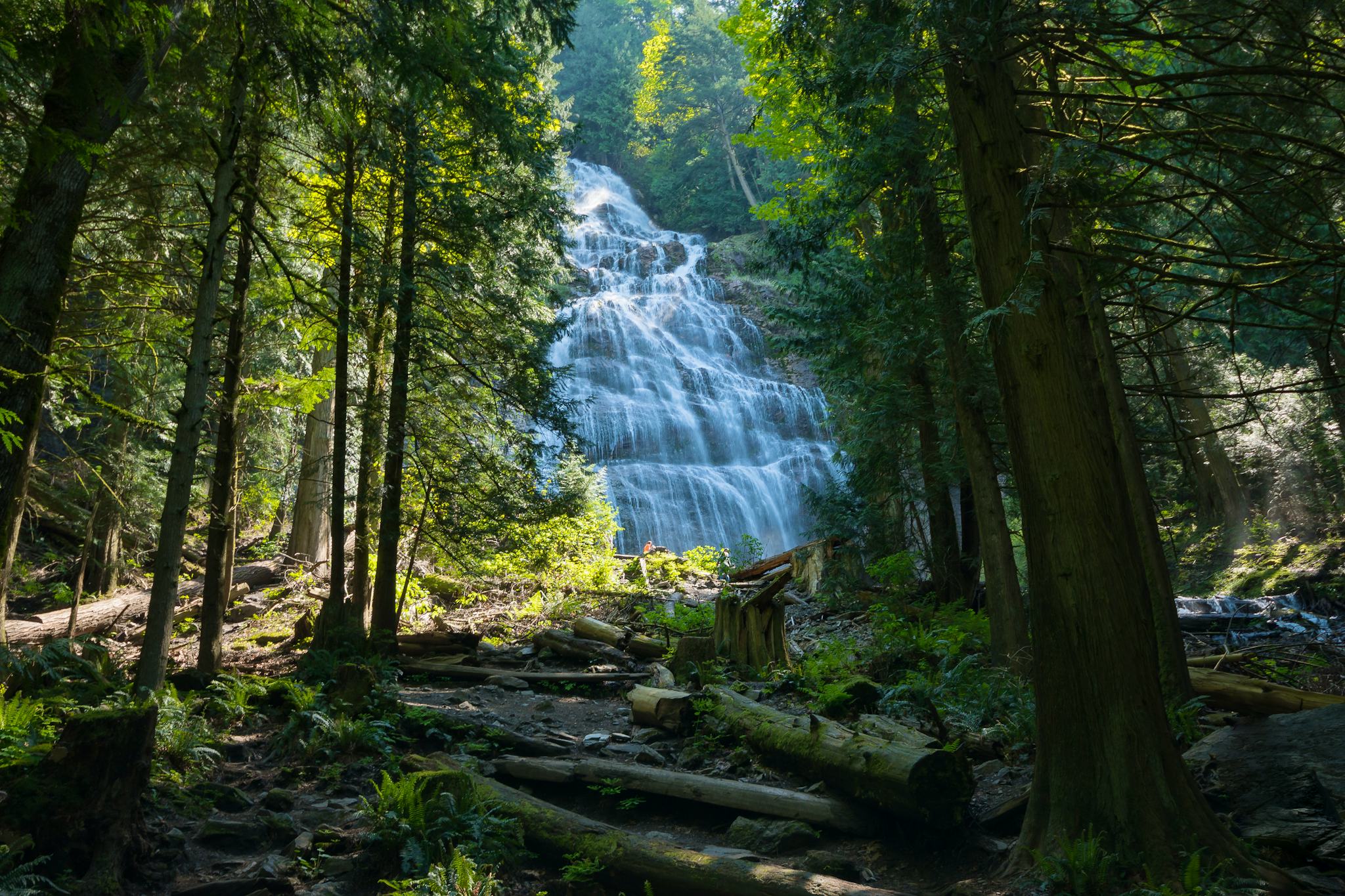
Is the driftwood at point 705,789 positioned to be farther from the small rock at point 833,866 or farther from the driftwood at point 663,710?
the driftwood at point 663,710

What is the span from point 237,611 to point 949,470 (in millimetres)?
11063

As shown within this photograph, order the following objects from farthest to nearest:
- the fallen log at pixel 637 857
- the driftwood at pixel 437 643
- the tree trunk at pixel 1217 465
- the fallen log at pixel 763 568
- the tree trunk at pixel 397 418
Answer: the tree trunk at pixel 1217 465 → the fallen log at pixel 763 568 → the driftwood at pixel 437 643 → the tree trunk at pixel 397 418 → the fallen log at pixel 637 857

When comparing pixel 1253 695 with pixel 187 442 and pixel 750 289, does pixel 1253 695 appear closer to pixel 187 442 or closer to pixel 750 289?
pixel 187 442

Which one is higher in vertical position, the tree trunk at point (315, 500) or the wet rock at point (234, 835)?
the tree trunk at point (315, 500)

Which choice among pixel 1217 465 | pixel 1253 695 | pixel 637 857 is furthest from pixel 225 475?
pixel 1217 465

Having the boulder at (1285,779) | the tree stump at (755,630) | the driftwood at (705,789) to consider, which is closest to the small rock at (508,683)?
the tree stump at (755,630)

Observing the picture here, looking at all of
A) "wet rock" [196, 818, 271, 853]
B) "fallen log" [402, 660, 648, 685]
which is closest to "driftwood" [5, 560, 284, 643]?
"fallen log" [402, 660, 648, 685]

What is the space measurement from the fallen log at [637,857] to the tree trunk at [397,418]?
5.36 m

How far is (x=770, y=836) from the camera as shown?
4.85 m

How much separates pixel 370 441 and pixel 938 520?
Answer: 25.8ft

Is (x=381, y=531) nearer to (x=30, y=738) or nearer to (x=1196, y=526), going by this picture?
(x=30, y=738)

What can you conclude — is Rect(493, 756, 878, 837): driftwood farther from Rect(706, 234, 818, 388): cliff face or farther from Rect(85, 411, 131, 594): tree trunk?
Rect(706, 234, 818, 388): cliff face

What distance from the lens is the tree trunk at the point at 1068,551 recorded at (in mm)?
3754

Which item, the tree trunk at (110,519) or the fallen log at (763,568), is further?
the fallen log at (763,568)
